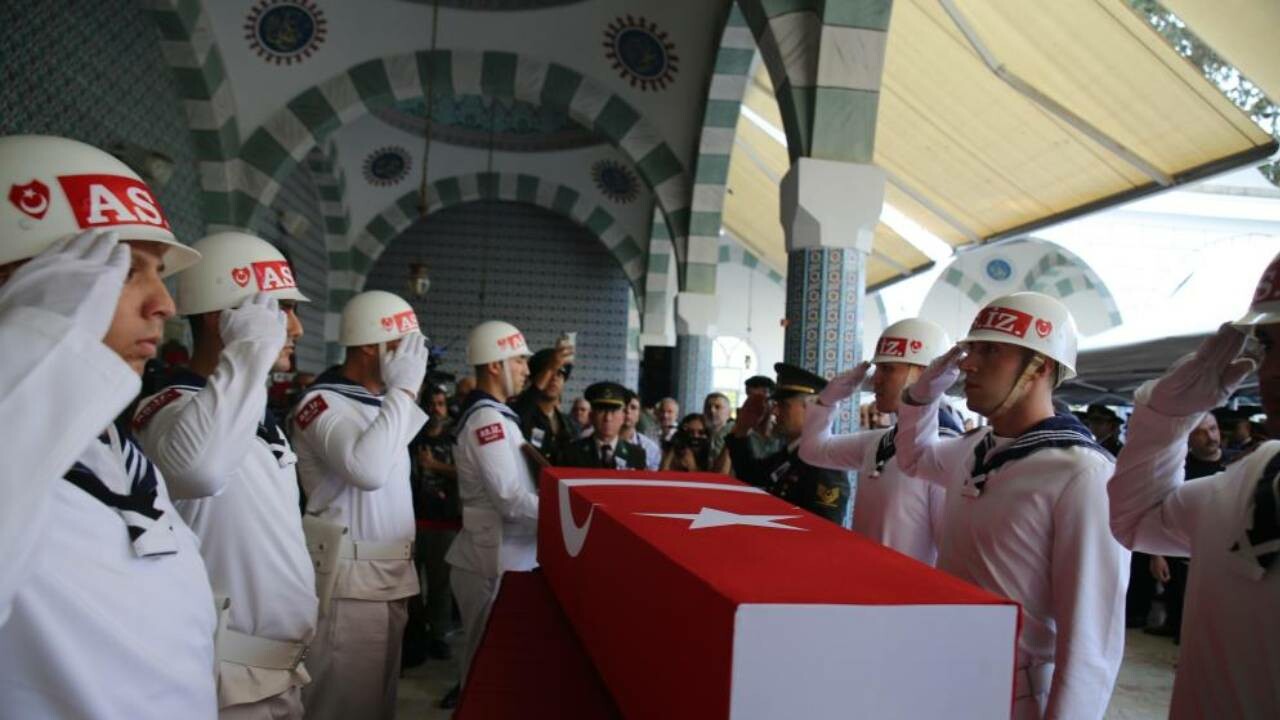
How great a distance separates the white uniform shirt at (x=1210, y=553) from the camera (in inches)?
55.1

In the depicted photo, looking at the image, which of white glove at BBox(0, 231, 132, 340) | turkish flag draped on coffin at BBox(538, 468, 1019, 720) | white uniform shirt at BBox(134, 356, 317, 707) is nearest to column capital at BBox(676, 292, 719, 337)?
white uniform shirt at BBox(134, 356, 317, 707)

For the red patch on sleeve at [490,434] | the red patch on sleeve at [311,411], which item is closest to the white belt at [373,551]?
the red patch on sleeve at [311,411]

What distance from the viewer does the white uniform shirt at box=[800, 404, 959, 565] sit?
315cm

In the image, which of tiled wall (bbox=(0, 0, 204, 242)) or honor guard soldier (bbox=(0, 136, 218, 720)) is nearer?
honor guard soldier (bbox=(0, 136, 218, 720))

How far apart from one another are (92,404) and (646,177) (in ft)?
30.9

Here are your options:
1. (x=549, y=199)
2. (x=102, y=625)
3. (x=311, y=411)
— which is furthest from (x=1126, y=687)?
(x=549, y=199)

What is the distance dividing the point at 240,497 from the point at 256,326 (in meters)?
0.42

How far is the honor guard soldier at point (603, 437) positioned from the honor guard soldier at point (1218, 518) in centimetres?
293

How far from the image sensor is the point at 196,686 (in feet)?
4.60

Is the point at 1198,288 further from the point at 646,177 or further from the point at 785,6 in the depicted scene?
the point at 646,177

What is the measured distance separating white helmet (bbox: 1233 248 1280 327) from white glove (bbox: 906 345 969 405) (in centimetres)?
93

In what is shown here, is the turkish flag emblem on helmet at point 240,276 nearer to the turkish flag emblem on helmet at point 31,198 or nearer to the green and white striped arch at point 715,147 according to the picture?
the turkish flag emblem on helmet at point 31,198

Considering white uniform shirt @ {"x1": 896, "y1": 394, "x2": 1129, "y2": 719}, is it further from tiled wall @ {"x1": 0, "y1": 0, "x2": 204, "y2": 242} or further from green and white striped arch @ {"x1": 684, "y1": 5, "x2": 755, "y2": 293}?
green and white striped arch @ {"x1": 684, "y1": 5, "x2": 755, "y2": 293}

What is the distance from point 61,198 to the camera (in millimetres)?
1415
